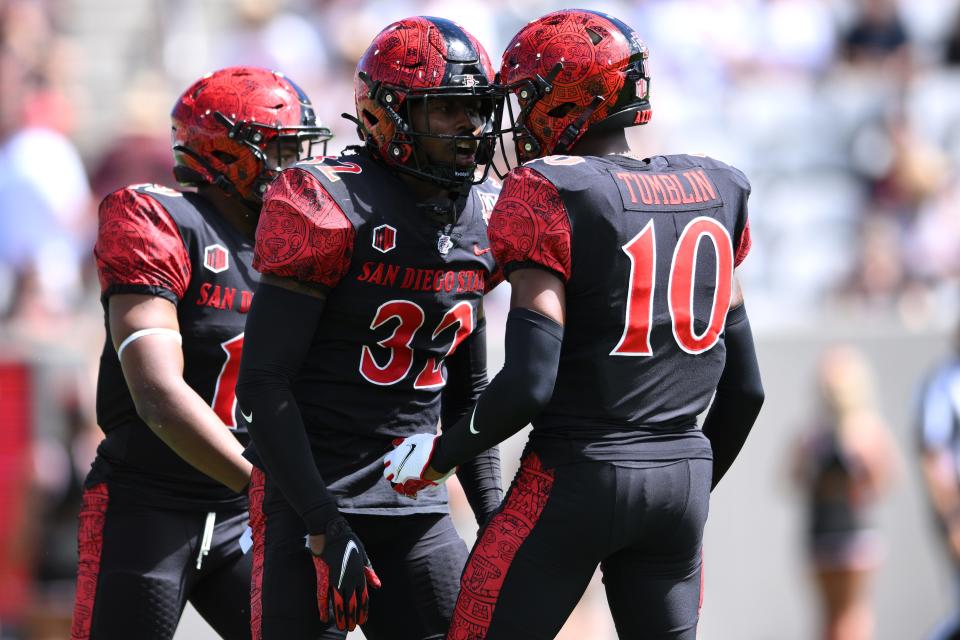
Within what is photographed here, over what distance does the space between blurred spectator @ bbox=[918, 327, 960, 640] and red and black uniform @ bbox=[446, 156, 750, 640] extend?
10.8 ft

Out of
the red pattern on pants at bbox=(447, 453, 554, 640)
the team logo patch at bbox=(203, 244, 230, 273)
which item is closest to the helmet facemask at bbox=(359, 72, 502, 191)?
the team logo patch at bbox=(203, 244, 230, 273)

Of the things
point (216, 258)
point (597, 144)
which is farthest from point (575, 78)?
point (216, 258)

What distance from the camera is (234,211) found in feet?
13.2

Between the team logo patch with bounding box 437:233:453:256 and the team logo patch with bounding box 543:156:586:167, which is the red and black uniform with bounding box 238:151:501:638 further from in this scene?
the team logo patch with bounding box 543:156:586:167

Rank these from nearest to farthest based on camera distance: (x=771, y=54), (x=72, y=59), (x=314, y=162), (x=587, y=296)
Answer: (x=587, y=296) < (x=314, y=162) < (x=771, y=54) < (x=72, y=59)

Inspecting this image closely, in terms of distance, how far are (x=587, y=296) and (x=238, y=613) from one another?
57.9 inches

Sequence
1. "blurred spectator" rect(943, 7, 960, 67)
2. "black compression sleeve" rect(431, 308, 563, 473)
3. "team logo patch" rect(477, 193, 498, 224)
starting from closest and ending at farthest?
"black compression sleeve" rect(431, 308, 563, 473), "team logo patch" rect(477, 193, 498, 224), "blurred spectator" rect(943, 7, 960, 67)

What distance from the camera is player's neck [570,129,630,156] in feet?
11.1

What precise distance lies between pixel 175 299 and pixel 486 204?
2.74 feet

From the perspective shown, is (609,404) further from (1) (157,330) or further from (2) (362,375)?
(1) (157,330)

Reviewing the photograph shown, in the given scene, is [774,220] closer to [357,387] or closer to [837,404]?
[837,404]

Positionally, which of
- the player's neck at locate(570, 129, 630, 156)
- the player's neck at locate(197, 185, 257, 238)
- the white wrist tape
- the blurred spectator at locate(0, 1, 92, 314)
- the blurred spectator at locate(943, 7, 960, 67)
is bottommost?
the blurred spectator at locate(0, 1, 92, 314)

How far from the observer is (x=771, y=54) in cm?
1007

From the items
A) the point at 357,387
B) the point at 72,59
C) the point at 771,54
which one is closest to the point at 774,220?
the point at 771,54
